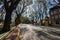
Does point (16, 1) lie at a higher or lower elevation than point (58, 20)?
higher

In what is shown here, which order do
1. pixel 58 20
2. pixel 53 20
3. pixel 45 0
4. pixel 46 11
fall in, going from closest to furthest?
pixel 58 20 < pixel 53 20 < pixel 45 0 < pixel 46 11

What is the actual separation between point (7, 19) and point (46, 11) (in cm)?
4522

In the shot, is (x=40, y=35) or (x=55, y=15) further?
(x=55, y=15)

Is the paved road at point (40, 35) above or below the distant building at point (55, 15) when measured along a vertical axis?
below

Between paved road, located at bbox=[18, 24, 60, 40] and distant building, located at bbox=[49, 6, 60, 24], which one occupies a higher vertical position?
distant building, located at bbox=[49, 6, 60, 24]

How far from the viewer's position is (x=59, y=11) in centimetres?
5362

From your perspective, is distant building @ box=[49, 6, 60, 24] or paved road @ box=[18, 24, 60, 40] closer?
paved road @ box=[18, 24, 60, 40]

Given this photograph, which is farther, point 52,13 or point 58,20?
point 52,13

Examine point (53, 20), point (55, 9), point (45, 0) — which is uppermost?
point (45, 0)

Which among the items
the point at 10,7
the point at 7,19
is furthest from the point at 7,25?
the point at 10,7

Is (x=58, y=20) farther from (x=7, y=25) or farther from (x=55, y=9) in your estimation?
(x=7, y=25)

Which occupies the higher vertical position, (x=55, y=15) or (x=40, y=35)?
(x=55, y=15)

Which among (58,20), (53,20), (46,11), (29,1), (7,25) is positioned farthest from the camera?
(46,11)

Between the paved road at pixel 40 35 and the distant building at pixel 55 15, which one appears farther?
the distant building at pixel 55 15
